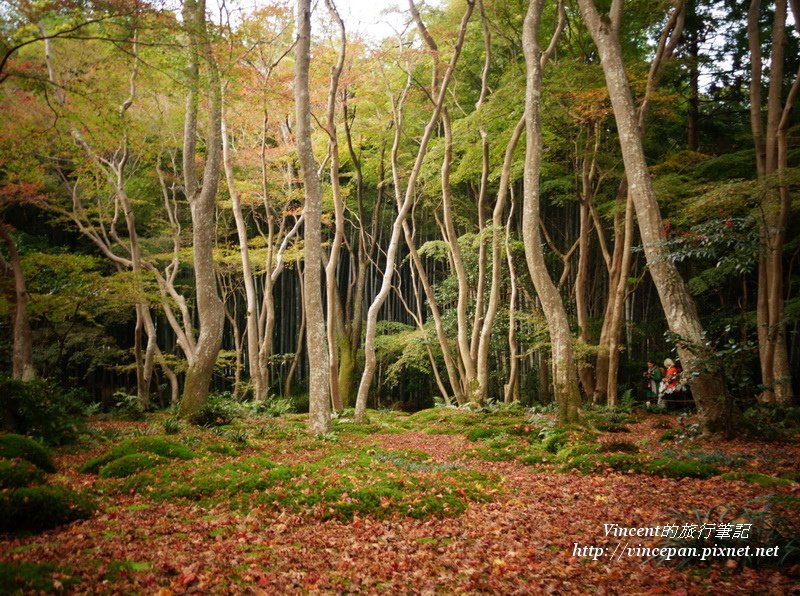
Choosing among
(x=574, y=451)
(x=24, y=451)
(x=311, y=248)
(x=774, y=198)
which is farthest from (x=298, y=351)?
(x=774, y=198)

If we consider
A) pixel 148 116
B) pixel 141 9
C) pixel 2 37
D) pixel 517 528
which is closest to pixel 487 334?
pixel 517 528

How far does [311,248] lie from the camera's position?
8023mm

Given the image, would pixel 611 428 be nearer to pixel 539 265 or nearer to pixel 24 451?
pixel 539 265

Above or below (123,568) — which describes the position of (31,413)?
above

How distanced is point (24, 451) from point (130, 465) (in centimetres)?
83

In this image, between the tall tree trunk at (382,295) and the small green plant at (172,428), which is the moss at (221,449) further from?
the tall tree trunk at (382,295)

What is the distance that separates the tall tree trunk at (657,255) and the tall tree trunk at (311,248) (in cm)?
416

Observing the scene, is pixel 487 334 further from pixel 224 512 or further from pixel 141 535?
pixel 141 535

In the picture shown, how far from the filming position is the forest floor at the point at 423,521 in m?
2.74

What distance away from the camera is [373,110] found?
1464 cm

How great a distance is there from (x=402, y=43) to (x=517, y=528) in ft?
38.1

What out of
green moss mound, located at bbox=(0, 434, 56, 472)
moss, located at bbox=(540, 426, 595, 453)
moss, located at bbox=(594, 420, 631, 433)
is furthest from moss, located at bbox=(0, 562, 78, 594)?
moss, located at bbox=(594, 420, 631, 433)

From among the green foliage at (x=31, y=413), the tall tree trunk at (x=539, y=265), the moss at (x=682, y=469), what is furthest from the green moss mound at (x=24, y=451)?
the tall tree trunk at (x=539, y=265)

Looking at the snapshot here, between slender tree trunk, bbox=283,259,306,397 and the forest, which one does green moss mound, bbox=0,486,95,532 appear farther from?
slender tree trunk, bbox=283,259,306,397
